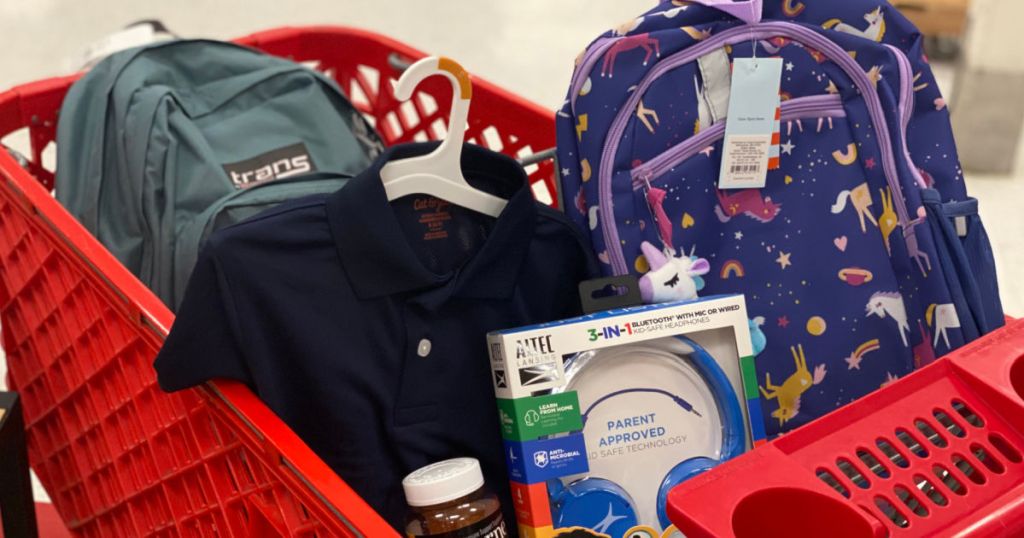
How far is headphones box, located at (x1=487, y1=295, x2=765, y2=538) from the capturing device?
99cm

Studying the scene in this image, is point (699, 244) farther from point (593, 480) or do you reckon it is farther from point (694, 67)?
point (593, 480)

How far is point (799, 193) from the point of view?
1180mm

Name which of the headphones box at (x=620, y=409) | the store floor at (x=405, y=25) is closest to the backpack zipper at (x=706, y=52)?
the headphones box at (x=620, y=409)

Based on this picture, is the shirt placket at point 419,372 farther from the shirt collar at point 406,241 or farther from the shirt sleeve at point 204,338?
the shirt sleeve at point 204,338

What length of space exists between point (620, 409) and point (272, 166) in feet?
1.84

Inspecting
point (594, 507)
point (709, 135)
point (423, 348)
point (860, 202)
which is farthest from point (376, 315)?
point (860, 202)

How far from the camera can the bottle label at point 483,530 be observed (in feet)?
3.01

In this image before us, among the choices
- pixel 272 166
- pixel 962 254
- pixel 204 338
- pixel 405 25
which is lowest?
pixel 962 254

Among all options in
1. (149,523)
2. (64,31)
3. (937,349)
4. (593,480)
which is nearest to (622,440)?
(593,480)

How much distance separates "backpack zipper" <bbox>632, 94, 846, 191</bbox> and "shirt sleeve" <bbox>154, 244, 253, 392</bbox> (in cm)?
43

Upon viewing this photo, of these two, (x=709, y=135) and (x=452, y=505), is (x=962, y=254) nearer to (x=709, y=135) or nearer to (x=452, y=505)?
(x=709, y=135)

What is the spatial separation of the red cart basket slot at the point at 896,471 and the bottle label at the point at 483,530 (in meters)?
0.23

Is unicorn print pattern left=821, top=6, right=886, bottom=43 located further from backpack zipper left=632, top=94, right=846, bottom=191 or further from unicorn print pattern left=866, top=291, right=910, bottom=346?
unicorn print pattern left=866, top=291, right=910, bottom=346

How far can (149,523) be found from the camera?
1.13 meters
